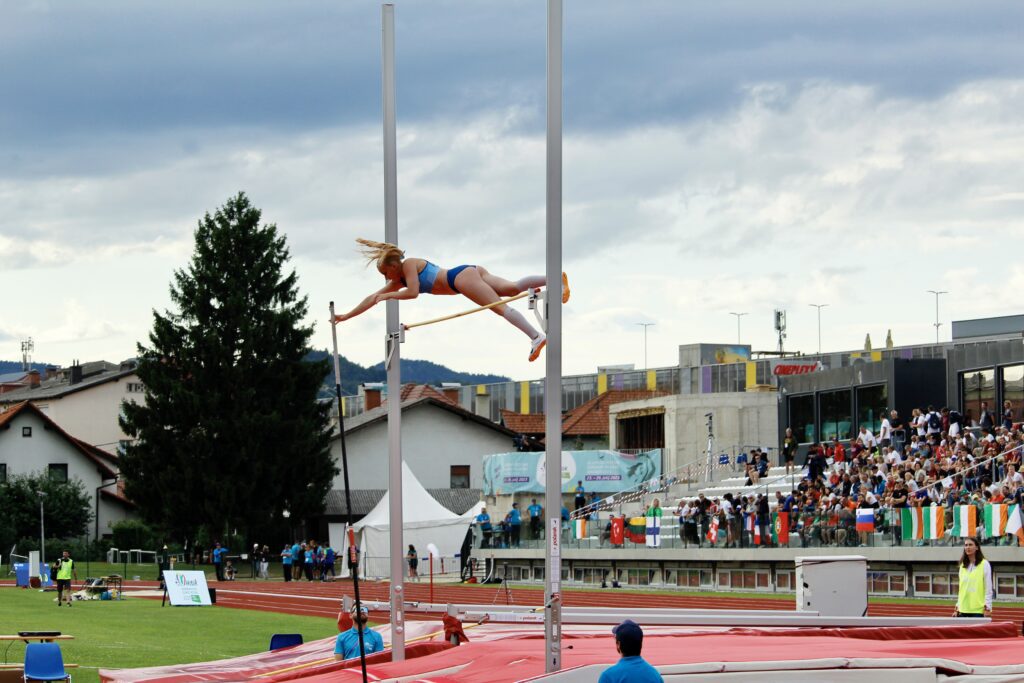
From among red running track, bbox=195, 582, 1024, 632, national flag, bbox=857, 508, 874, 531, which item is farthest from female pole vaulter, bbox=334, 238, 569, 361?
national flag, bbox=857, 508, 874, 531

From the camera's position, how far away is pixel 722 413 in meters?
50.3

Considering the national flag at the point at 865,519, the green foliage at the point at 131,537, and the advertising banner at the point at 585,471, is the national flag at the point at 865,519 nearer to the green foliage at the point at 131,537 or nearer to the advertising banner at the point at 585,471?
the advertising banner at the point at 585,471

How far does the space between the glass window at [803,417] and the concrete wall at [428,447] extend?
2114 centimetres

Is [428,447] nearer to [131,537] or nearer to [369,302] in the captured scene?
[131,537]

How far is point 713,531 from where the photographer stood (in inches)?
1248

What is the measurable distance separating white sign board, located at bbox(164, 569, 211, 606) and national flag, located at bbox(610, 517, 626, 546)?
8902 mm

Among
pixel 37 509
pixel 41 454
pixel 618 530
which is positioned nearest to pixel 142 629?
pixel 618 530

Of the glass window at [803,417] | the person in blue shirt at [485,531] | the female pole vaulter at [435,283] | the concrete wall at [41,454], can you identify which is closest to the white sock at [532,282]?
the female pole vaulter at [435,283]

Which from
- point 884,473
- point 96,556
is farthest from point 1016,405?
point 96,556

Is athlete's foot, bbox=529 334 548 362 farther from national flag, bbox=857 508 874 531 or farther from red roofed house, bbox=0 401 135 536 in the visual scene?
red roofed house, bbox=0 401 135 536

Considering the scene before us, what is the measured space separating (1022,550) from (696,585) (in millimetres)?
9329

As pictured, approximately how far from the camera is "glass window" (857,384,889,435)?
38.2 m

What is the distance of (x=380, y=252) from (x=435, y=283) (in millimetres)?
484

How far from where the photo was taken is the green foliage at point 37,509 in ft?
187
